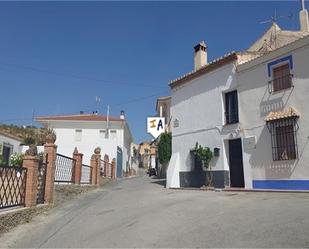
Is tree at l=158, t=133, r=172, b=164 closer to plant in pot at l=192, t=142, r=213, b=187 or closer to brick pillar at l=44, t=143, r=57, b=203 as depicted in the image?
plant in pot at l=192, t=142, r=213, b=187

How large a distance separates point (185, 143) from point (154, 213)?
9.55 m

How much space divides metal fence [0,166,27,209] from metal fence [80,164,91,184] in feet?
25.8

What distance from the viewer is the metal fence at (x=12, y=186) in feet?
32.0

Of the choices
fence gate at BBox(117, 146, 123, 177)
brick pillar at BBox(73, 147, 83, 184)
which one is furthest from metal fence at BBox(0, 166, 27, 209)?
fence gate at BBox(117, 146, 123, 177)

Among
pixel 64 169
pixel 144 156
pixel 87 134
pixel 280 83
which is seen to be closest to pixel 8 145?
pixel 64 169

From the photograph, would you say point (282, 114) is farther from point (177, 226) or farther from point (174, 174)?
point (174, 174)

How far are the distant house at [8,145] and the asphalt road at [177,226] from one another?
14792 mm

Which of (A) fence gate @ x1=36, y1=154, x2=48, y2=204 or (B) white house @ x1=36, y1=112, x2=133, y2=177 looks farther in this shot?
(B) white house @ x1=36, y1=112, x2=133, y2=177

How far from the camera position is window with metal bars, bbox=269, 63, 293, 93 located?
46.4 feet

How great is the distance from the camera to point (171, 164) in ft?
67.0

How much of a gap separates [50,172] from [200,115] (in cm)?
850

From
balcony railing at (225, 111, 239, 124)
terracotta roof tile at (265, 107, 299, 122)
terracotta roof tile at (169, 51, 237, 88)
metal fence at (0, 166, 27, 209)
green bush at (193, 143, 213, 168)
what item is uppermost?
terracotta roof tile at (169, 51, 237, 88)

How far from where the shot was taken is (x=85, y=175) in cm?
2005

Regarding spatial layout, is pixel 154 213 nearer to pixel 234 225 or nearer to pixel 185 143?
pixel 234 225
